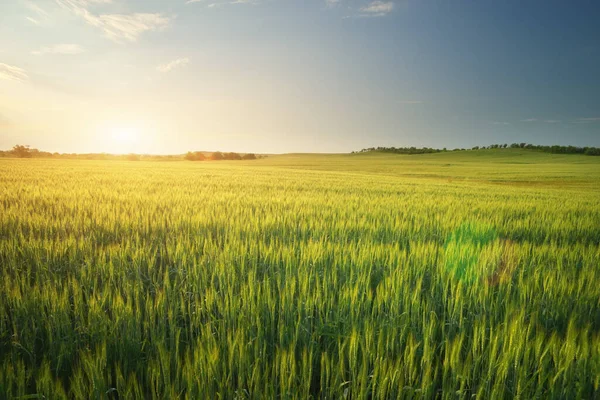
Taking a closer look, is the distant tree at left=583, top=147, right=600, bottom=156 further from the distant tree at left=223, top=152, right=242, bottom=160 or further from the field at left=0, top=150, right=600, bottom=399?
the field at left=0, top=150, right=600, bottom=399

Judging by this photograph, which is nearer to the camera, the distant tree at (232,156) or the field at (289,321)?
the field at (289,321)

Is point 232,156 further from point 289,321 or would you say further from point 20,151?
point 289,321

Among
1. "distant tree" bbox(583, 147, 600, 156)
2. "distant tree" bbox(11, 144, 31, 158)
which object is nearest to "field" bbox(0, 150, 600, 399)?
"distant tree" bbox(11, 144, 31, 158)

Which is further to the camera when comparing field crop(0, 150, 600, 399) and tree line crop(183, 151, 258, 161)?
tree line crop(183, 151, 258, 161)

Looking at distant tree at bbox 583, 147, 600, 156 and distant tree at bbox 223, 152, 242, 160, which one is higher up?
distant tree at bbox 583, 147, 600, 156

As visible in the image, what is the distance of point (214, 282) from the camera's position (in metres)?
2.72

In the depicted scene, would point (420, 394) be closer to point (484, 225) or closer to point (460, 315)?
point (460, 315)

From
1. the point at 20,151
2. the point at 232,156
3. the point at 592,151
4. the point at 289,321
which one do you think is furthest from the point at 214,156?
the point at 592,151

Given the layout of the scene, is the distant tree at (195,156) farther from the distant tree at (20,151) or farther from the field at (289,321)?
the field at (289,321)

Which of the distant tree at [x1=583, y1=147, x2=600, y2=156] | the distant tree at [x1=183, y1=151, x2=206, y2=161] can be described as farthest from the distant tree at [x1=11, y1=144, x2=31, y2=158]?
the distant tree at [x1=583, y1=147, x2=600, y2=156]

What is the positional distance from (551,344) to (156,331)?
220cm

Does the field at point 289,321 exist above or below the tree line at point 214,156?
below

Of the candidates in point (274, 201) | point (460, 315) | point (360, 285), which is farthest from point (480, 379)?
point (274, 201)

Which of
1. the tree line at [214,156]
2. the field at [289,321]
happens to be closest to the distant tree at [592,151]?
the tree line at [214,156]
